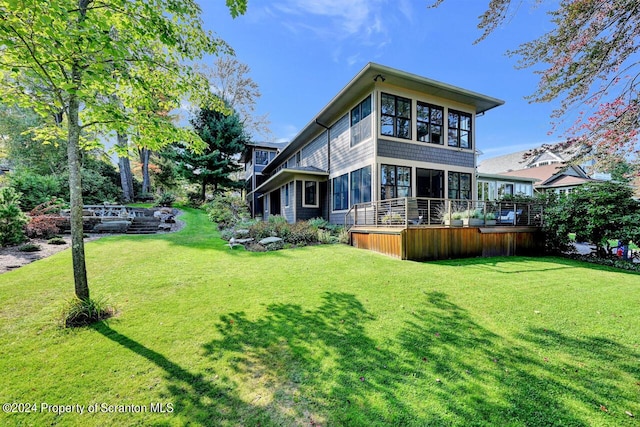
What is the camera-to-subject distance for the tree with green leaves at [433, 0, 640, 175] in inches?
152

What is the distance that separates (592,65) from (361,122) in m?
6.89

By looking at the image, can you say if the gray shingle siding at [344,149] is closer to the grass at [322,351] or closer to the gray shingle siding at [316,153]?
the gray shingle siding at [316,153]

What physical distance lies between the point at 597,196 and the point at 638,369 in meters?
7.75

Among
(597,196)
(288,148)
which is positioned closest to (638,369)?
(597,196)

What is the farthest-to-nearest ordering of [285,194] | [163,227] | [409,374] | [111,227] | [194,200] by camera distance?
[194,200] < [285,194] < [163,227] < [111,227] < [409,374]

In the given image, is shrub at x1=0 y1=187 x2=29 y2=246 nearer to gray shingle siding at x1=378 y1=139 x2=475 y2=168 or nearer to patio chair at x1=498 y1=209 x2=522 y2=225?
gray shingle siding at x1=378 y1=139 x2=475 y2=168

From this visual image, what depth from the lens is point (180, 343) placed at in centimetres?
293

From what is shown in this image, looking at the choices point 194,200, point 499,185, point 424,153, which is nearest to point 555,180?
point 499,185

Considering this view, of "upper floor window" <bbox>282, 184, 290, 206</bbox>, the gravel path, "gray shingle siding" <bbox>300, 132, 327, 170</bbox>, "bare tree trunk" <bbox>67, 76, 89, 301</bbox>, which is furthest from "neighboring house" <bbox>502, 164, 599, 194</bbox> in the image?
the gravel path

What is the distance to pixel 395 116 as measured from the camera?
9.97 meters

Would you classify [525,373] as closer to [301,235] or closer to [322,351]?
[322,351]

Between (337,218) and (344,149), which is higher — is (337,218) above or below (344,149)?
below

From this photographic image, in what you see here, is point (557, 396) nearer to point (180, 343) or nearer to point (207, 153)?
point (180, 343)

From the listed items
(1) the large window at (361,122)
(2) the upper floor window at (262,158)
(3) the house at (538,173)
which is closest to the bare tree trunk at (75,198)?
(1) the large window at (361,122)
